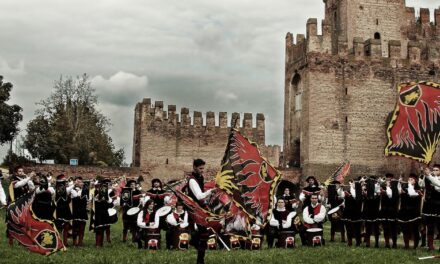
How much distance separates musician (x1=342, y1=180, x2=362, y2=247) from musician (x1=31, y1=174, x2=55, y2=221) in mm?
9059

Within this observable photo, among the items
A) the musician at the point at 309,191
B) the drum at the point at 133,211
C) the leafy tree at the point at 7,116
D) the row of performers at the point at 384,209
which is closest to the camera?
the row of performers at the point at 384,209

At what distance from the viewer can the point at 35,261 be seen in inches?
598

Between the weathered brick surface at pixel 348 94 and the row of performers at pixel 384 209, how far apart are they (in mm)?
26647

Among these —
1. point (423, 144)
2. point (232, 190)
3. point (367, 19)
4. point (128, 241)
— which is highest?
point (367, 19)

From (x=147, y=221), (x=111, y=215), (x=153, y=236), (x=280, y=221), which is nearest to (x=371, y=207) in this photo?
(x=280, y=221)

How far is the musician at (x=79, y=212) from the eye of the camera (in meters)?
20.3

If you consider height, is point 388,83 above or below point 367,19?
below

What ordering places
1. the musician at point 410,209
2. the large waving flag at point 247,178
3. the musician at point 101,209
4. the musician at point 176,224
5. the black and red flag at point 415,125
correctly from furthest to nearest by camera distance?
the musician at point 101,209, the musician at point 176,224, the musician at point 410,209, the black and red flag at point 415,125, the large waving flag at point 247,178

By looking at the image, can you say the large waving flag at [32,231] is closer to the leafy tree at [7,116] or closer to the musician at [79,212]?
the musician at [79,212]

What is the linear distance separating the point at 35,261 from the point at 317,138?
35.4 metres

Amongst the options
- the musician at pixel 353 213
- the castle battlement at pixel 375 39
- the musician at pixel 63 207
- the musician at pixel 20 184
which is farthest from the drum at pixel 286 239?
the castle battlement at pixel 375 39

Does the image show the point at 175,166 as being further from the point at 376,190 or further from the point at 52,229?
the point at 52,229

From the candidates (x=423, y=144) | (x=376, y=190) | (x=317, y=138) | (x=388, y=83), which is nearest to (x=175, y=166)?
(x=317, y=138)

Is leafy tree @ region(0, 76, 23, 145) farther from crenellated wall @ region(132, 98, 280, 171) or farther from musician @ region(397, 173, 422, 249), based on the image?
musician @ region(397, 173, 422, 249)
